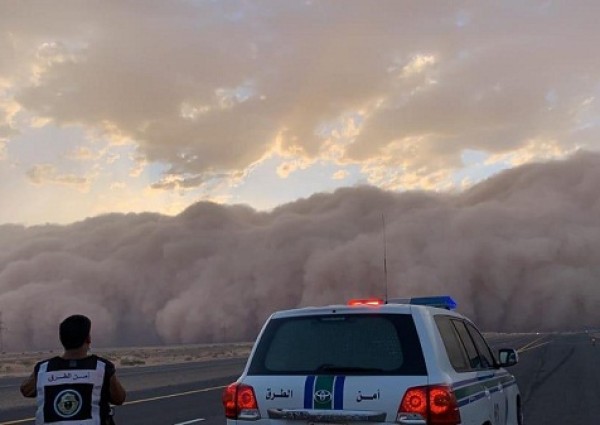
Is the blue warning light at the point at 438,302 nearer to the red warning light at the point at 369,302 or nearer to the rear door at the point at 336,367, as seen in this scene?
the red warning light at the point at 369,302

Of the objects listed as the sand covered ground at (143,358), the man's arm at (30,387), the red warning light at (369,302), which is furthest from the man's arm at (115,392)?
the sand covered ground at (143,358)

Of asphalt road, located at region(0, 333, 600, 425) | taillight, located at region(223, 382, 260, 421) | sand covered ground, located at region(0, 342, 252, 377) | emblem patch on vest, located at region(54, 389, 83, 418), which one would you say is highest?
emblem patch on vest, located at region(54, 389, 83, 418)

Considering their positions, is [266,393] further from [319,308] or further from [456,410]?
[456,410]

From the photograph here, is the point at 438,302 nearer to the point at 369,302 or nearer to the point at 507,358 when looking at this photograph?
the point at 507,358

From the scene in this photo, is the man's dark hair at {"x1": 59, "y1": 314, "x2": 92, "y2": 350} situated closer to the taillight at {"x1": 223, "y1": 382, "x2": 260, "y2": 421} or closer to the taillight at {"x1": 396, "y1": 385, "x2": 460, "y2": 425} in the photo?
the taillight at {"x1": 223, "y1": 382, "x2": 260, "y2": 421}

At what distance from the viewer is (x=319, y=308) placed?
6.17 metres

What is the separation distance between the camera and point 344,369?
5.64m

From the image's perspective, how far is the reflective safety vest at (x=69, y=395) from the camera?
4625 millimetres

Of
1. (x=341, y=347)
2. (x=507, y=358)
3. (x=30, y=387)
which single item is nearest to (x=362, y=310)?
(x=341, y=347)

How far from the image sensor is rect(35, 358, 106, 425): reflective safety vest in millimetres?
4625

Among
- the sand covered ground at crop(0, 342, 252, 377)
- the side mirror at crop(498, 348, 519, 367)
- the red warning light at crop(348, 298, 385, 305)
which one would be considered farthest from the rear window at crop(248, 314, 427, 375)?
the sand covered ground at crop(0, 342, 252, 377)

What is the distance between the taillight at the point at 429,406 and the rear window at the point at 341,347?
166mm

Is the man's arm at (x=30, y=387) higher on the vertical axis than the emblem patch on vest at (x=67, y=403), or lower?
higher

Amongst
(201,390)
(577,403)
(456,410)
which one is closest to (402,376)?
(456,410)
